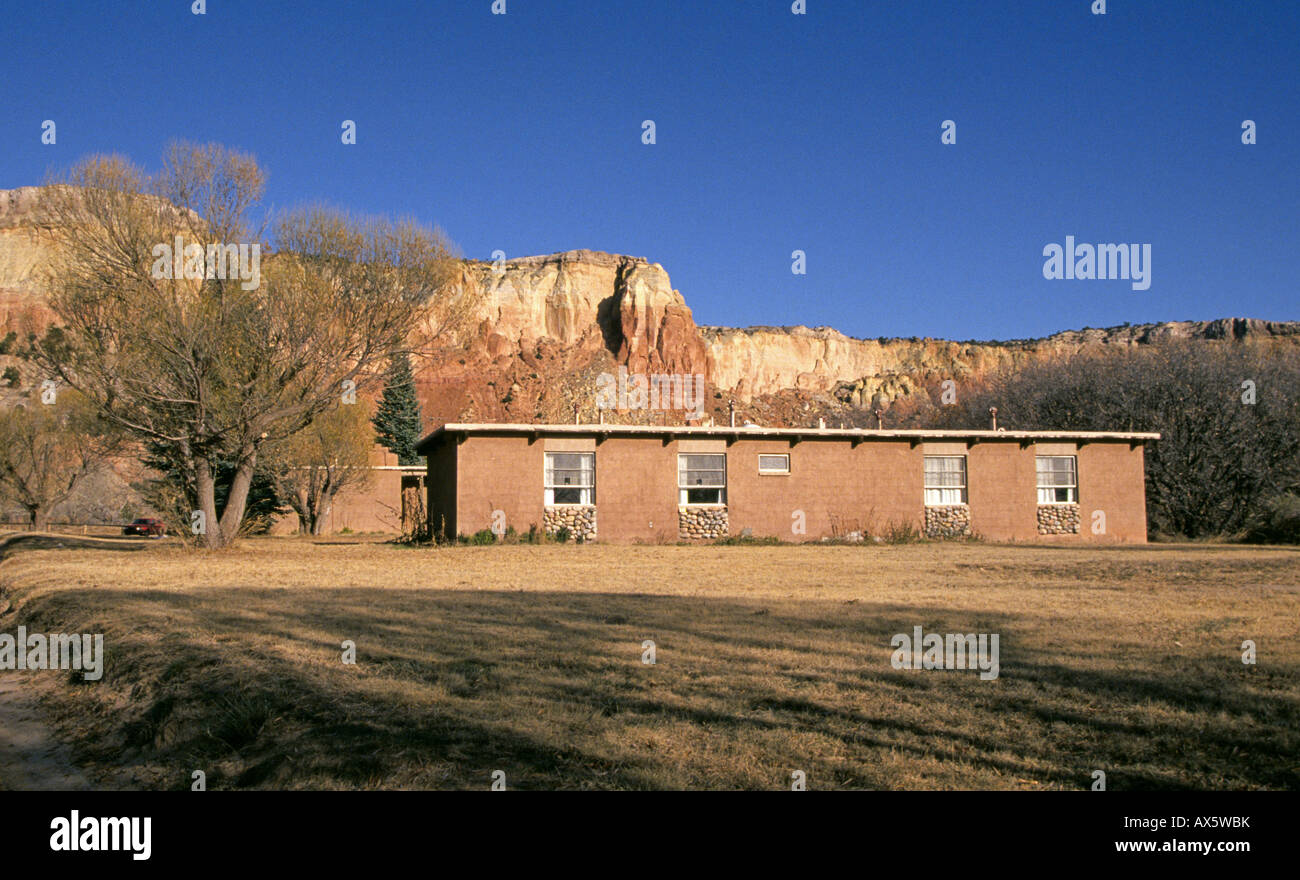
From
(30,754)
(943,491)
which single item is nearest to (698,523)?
(943,491)

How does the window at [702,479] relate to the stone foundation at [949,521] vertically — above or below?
above

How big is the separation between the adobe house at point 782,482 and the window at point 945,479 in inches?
1.5

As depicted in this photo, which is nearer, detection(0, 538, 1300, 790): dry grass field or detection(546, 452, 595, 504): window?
detection(0, 538, 1300, 790): dry grass field

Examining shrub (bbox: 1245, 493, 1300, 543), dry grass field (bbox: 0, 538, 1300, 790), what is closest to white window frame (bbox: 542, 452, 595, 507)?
dry grass field (bbox: 0, 538, 1300, 790)

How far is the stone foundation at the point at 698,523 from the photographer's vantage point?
77.4 ft

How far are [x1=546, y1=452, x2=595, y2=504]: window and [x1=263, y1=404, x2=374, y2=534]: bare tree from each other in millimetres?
12221

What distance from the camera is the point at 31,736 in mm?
6484

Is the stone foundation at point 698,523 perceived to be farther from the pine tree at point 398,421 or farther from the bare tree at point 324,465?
the pine tree at point 398,421

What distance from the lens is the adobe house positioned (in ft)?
74.1

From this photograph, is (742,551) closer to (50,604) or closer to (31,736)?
(50,604)

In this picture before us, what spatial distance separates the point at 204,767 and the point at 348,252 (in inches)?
682

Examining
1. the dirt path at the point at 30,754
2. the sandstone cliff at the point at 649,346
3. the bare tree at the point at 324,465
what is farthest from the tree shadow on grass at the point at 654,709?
the sandstone cliff at the point at 649,346

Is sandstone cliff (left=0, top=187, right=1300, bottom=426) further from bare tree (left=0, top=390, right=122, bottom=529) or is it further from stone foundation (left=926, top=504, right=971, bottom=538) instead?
stone foundation (left=926, top=504, right=971, bottom=538)
